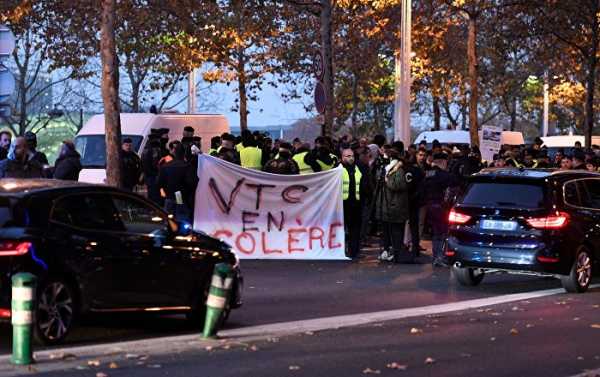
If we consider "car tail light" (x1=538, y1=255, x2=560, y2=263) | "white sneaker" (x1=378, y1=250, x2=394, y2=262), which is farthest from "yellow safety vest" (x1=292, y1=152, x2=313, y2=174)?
"car tail light" (x1=538, y1=255, x2=560, y2=263)

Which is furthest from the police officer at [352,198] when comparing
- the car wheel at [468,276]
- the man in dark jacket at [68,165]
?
the man in dark jacket at [68,165]

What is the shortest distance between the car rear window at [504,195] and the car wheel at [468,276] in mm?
1124

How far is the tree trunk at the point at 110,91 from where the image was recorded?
816 inches

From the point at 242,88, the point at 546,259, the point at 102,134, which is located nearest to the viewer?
the point at 546,259

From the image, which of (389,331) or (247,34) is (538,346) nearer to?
(389,331)

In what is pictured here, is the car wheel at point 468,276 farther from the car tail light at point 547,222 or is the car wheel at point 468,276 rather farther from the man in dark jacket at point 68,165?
the man in dark jacket at point 68,165

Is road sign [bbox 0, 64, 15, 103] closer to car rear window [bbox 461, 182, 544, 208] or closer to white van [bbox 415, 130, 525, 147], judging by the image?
car rear window [bbox 461, 182, 544, 208]

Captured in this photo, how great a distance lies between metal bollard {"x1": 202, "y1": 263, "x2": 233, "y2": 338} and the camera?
1149 cm

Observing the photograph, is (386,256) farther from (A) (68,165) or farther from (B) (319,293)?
(A) (68,165)

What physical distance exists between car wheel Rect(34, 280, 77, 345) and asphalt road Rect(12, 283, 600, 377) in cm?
82

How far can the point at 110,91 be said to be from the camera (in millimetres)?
21156

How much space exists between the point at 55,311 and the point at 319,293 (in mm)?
5678

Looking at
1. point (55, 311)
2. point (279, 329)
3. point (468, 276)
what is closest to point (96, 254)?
point (55, 311)

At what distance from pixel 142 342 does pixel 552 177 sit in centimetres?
693
